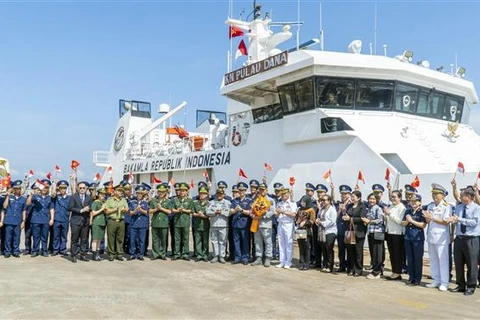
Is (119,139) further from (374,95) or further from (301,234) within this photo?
(301,234)

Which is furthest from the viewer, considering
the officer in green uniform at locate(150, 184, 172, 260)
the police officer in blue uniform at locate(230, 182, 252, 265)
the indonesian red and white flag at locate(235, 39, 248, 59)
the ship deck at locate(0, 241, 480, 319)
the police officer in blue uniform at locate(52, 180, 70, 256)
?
the indonesian red and white flag at locate(235, 39, 248, 59)

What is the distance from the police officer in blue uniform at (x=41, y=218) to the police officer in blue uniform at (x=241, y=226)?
3878mm

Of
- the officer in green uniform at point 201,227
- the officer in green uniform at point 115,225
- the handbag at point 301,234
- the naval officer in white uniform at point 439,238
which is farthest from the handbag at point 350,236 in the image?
the officer in green uniform at point 115,225

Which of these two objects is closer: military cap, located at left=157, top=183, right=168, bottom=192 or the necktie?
the necktie

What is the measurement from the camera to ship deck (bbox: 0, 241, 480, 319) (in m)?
5.36

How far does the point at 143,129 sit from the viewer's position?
2377 cm

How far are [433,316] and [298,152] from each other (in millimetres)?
7974

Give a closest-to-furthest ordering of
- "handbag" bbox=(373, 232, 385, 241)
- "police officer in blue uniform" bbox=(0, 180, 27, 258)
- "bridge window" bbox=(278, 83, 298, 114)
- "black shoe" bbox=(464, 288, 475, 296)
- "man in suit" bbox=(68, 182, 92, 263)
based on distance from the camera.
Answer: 1. "black shoe" bbox=(464, 288, 475, 296)
2. "handbag" bbox=(373, 232, 385, 241)
3. "man in suit" bbox=(68, 182, 92, 263)
4. "police officer in blue uniform" bbox=(0, 180, 27, 258)
5. "bridge window" bbox=(278, 83, 298, 114)

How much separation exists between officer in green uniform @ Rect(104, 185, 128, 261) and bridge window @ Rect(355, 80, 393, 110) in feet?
22.6

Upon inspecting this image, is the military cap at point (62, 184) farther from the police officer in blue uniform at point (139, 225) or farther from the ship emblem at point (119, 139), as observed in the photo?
the ship emblem at point (119, 139)

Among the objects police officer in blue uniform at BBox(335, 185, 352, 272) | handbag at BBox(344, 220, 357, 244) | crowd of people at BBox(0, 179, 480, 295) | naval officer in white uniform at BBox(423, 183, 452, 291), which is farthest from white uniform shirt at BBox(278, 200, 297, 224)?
naval officer in white uniform at BBox(423, 183, 452, 291)

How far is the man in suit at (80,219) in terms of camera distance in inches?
357

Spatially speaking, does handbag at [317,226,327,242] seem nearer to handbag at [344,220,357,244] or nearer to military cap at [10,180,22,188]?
handbag at [344,220,357,244]

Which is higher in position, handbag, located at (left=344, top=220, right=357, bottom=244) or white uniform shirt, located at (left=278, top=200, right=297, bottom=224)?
white uniform shirt, located at (left=278, top=200, right=297, bottom=224)
